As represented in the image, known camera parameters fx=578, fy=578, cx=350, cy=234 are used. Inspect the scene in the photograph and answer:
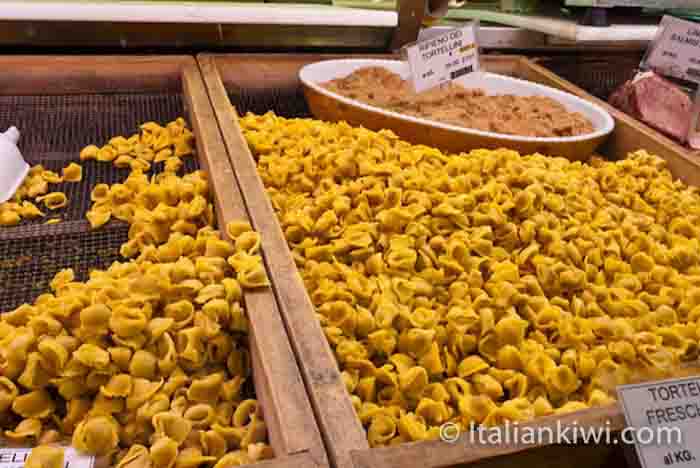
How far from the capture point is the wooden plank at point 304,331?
0.70m

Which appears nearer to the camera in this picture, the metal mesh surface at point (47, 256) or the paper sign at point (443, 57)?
the metal mesh surface at point (47, 256)

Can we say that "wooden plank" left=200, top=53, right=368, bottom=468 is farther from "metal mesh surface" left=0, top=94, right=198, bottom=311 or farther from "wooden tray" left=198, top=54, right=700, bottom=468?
"metal mesh surface" left=0, top=94, right=198, bottom=311

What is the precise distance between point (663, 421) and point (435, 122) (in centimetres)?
101

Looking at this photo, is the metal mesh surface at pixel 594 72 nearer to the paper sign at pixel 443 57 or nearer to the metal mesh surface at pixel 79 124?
the paper sign at pixel 443 57

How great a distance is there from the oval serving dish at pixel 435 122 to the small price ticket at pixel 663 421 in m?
0.89

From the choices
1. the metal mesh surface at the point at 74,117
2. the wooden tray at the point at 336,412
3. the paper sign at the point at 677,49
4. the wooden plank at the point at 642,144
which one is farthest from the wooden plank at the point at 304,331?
the paper sign at the point at 677,49

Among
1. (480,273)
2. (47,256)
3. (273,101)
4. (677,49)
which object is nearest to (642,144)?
(677,49)

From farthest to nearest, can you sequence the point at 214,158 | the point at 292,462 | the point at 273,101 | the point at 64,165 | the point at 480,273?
1. the point at 273,101
2. the point at 64,165
3. the point at 214,158
4. the point at 480,273
5. the point at 292,462

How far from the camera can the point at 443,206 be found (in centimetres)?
116

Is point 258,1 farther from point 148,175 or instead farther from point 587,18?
point 587,18

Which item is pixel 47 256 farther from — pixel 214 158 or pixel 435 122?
pixel 435 122

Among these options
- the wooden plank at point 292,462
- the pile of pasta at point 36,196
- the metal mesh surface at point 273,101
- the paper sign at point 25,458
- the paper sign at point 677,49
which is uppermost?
the paper sign at point 677,49

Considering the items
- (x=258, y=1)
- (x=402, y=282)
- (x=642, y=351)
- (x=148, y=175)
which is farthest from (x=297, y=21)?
(x=642, y=351)

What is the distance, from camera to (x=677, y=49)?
1742mm
